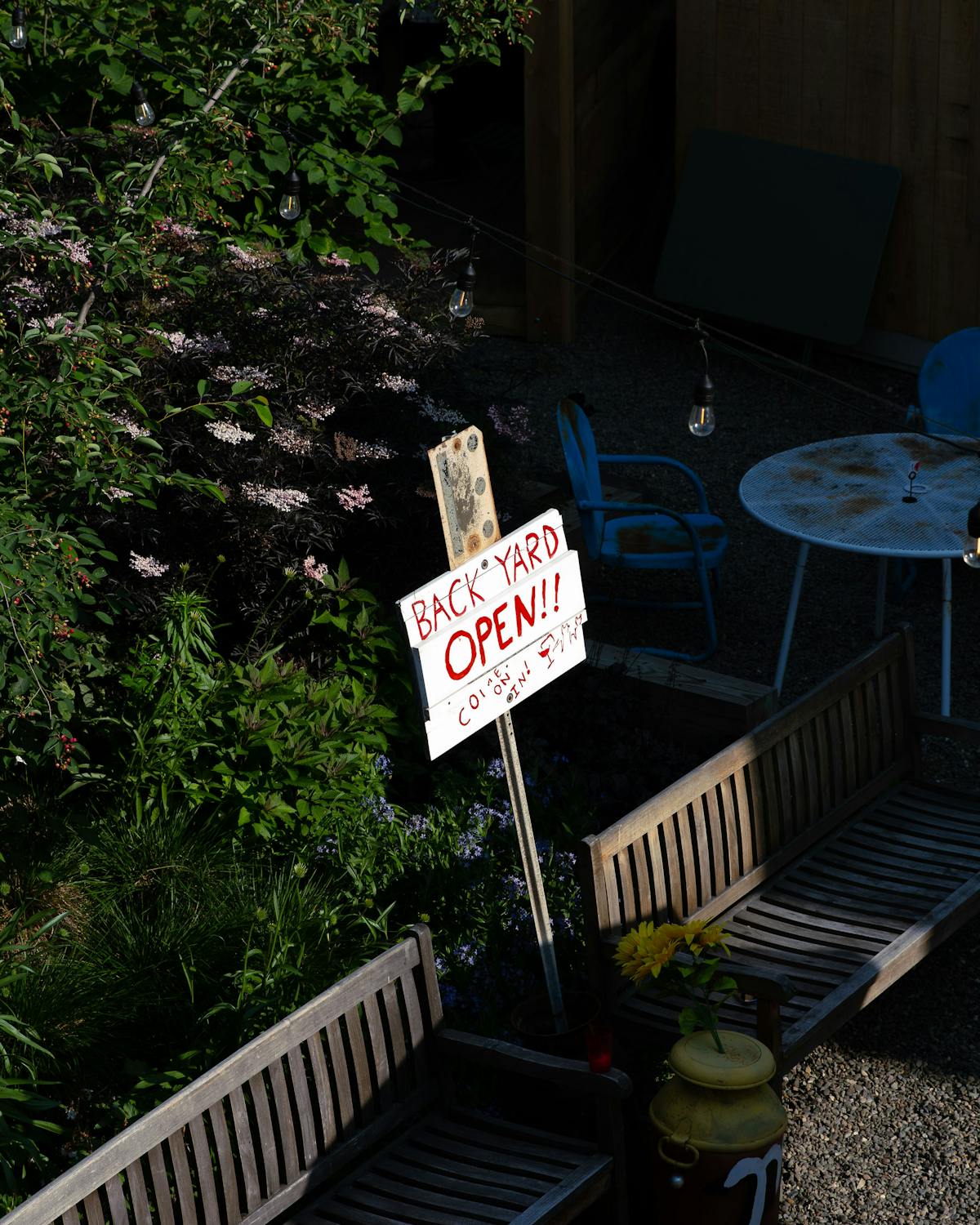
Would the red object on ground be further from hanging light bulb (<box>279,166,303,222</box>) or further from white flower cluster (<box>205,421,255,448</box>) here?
hanging light bulb (<box>279,166,303,222</box>)

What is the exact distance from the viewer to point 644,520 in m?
7.25

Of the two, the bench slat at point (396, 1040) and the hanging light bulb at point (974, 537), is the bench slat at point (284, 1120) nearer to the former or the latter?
the bench slat at point (396, 1040)

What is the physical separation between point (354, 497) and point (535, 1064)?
218 centimetres

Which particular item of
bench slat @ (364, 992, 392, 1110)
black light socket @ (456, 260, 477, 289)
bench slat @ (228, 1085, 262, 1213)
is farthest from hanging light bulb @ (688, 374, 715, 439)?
bench slat @ (228, 1085, 262, 1213)

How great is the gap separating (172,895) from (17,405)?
138 centimetres

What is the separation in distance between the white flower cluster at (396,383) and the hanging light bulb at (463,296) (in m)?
0.28

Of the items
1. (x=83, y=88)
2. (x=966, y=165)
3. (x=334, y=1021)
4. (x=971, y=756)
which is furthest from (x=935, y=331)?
(x=334, y=1021)

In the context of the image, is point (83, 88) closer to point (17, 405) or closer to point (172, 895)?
point (17, 405)

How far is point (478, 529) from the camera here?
4.01 m

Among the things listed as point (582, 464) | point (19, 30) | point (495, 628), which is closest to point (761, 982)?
point (495, 628)

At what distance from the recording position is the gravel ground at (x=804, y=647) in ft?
14.2

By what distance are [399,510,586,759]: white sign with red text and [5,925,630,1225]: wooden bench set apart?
23.1 inches

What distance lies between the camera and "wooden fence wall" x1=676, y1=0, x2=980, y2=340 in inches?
357

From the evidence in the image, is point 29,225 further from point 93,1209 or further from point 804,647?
point 804,647
